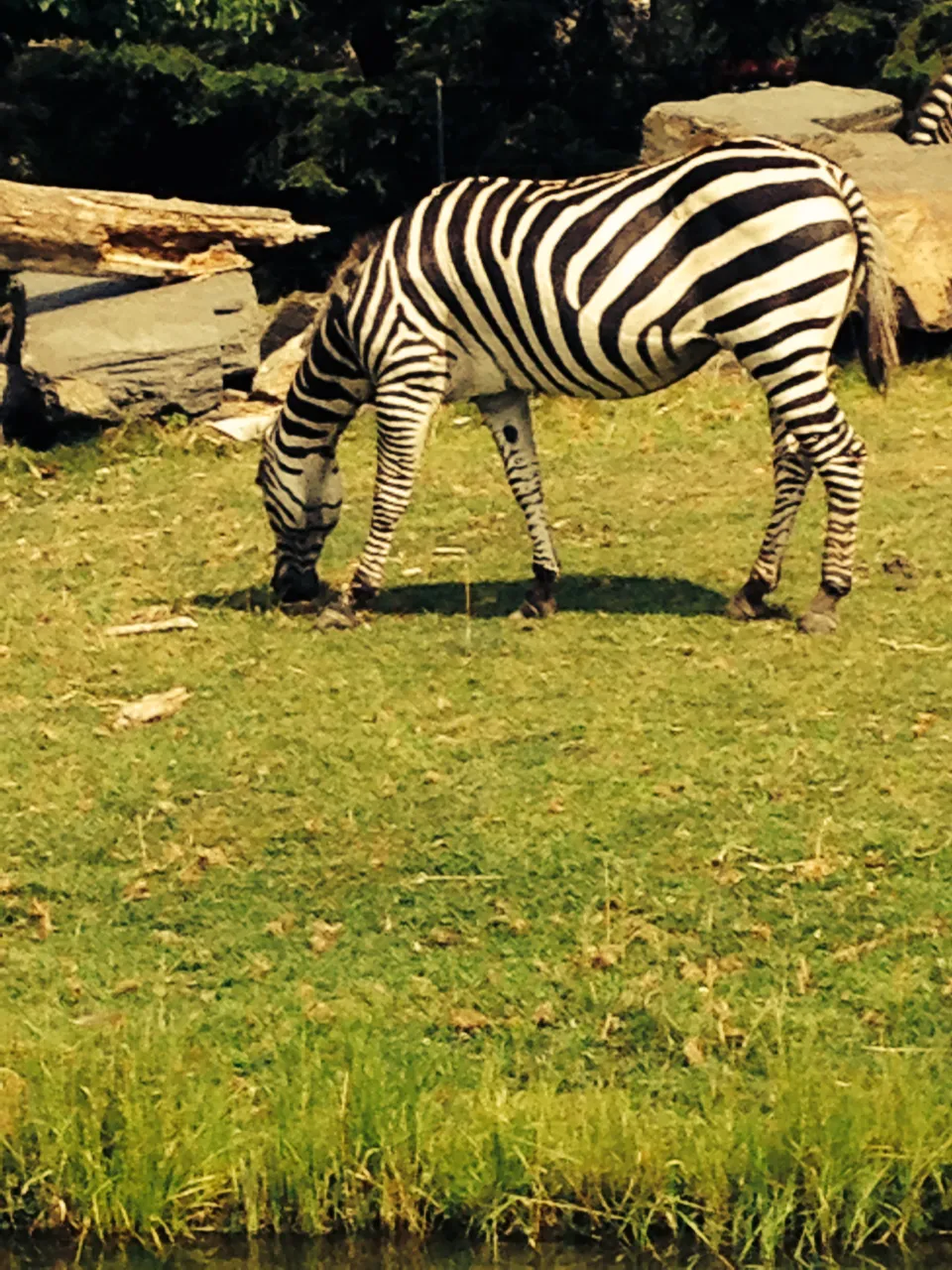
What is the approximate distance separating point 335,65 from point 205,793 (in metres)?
11.2

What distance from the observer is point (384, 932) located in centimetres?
707

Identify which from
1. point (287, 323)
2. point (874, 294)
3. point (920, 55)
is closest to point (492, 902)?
point (874, 294)

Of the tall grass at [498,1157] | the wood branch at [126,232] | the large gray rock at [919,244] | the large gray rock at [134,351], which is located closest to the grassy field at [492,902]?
the tall grass at [498,1157]

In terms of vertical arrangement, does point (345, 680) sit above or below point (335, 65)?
below

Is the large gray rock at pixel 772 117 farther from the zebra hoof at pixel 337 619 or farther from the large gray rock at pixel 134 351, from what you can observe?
the zebra hoof at pixel 337 619

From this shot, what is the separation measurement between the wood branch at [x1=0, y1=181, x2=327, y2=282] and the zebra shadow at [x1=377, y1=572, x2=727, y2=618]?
473 centimetres

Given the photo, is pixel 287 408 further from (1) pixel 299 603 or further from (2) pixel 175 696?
(2) pixel 175 696

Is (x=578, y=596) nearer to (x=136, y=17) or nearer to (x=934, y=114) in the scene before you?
(x=934, y=114)

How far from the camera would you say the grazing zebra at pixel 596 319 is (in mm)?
8797

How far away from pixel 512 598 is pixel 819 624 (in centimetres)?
175

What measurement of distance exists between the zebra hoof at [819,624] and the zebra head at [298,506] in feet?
8.14

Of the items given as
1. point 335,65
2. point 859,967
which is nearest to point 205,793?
point 859,967

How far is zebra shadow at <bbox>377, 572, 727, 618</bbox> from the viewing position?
998cm

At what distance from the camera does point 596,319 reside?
360 inches
